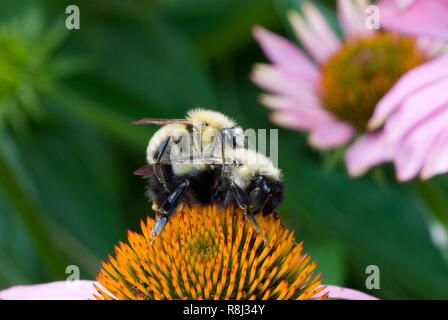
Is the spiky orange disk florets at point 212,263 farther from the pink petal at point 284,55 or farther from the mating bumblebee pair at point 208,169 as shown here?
the pink petal at point 284,55

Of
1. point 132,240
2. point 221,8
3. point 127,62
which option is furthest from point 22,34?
point 132,240

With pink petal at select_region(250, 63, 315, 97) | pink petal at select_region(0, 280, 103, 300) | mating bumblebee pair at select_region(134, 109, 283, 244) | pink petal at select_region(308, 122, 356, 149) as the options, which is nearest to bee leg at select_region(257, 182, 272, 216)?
mating bumblebee pair at select_region(134, 109, 283, 244)

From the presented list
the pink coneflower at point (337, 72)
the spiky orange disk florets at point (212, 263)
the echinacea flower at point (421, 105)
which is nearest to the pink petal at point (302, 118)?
the pink coneflower at point (337, 72)

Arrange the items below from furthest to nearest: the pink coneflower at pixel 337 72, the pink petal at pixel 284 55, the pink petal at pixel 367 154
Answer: the pink petal at pixel 284 55, the pink coneflower at pixel 337 72, the pink petal at pixel 367 154

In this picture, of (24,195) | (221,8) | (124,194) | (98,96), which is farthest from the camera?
(221,8)

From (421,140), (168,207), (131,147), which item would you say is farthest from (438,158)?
(131,147)

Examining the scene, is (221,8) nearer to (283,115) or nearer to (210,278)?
(283,115)
